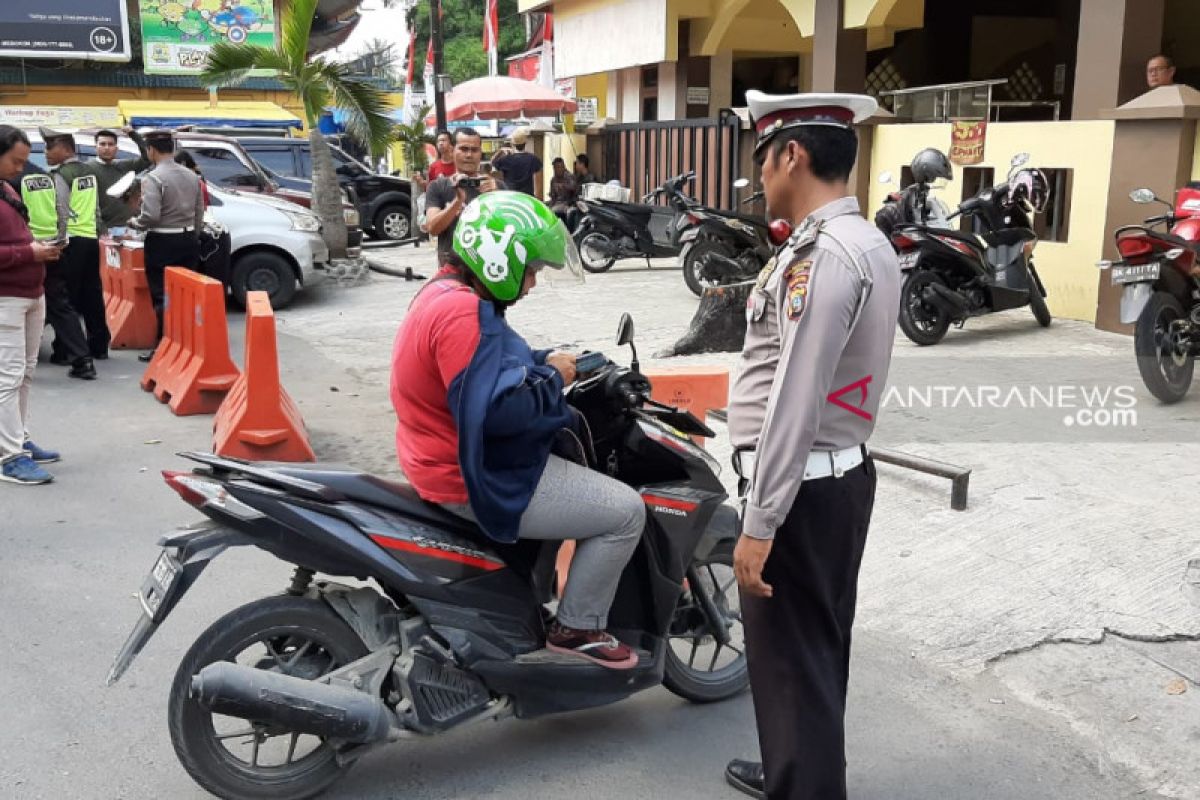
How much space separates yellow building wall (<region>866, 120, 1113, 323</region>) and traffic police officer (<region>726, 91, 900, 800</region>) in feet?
26.7

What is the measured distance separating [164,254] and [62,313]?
3.46ft

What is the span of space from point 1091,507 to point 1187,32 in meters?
13.7

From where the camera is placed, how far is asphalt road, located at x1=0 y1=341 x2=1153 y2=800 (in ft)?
11.0

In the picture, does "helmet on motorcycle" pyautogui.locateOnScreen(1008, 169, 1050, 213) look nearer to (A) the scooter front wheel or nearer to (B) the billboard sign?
(A) the scooter front wheel

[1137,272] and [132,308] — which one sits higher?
[1137,272]

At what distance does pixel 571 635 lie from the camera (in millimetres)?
3402

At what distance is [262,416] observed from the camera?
6.64m

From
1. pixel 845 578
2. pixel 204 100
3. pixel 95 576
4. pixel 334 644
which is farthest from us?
pixel 204 100

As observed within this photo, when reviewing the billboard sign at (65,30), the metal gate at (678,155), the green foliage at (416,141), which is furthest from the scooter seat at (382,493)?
the billboard sign at (65,30)

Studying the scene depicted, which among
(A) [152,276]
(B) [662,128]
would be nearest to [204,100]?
(B) [662,128]

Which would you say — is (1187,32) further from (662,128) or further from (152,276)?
(152,276)

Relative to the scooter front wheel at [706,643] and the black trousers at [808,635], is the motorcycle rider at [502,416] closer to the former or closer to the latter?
the scooter front wheel at [706,643]

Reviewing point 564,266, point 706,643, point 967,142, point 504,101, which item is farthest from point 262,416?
point 504,101

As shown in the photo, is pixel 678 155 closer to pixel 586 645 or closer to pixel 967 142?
pixel 967 142
